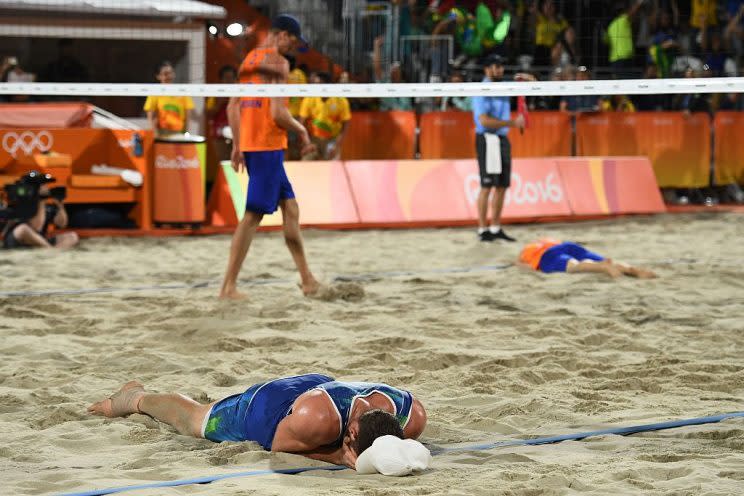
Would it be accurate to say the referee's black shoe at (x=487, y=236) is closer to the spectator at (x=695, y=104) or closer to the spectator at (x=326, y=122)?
the spectator at (x=326, y=122)

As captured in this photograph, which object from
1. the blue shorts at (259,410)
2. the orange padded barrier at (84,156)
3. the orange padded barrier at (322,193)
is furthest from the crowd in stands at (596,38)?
the blue shorts at (259,410)

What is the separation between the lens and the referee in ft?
37.1

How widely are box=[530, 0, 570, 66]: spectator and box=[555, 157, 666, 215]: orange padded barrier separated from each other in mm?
2612

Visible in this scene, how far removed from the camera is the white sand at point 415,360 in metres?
4.27

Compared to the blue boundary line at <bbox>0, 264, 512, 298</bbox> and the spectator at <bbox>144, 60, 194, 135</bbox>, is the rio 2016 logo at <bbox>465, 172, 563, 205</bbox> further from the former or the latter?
the blue boundary line at <bbox>0, 264, 512, 298</bbox>

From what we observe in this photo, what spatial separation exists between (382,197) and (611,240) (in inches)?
104

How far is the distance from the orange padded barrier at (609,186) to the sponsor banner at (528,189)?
0.45 feet

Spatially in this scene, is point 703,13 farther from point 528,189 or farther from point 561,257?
point 561,257

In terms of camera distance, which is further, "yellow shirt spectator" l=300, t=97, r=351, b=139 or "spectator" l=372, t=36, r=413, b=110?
"spectator" l=372, t=36, r=413, b=110

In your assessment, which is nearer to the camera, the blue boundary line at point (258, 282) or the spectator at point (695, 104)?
the blue boundary line at point (258, 282)

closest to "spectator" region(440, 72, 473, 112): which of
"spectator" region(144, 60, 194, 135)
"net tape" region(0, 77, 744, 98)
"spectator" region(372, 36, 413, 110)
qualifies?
"spectator" region(372, 36, 413, 110)

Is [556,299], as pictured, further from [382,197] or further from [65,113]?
[65,113]

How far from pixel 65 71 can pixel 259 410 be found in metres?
11.8

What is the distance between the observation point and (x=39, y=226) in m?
10.9
